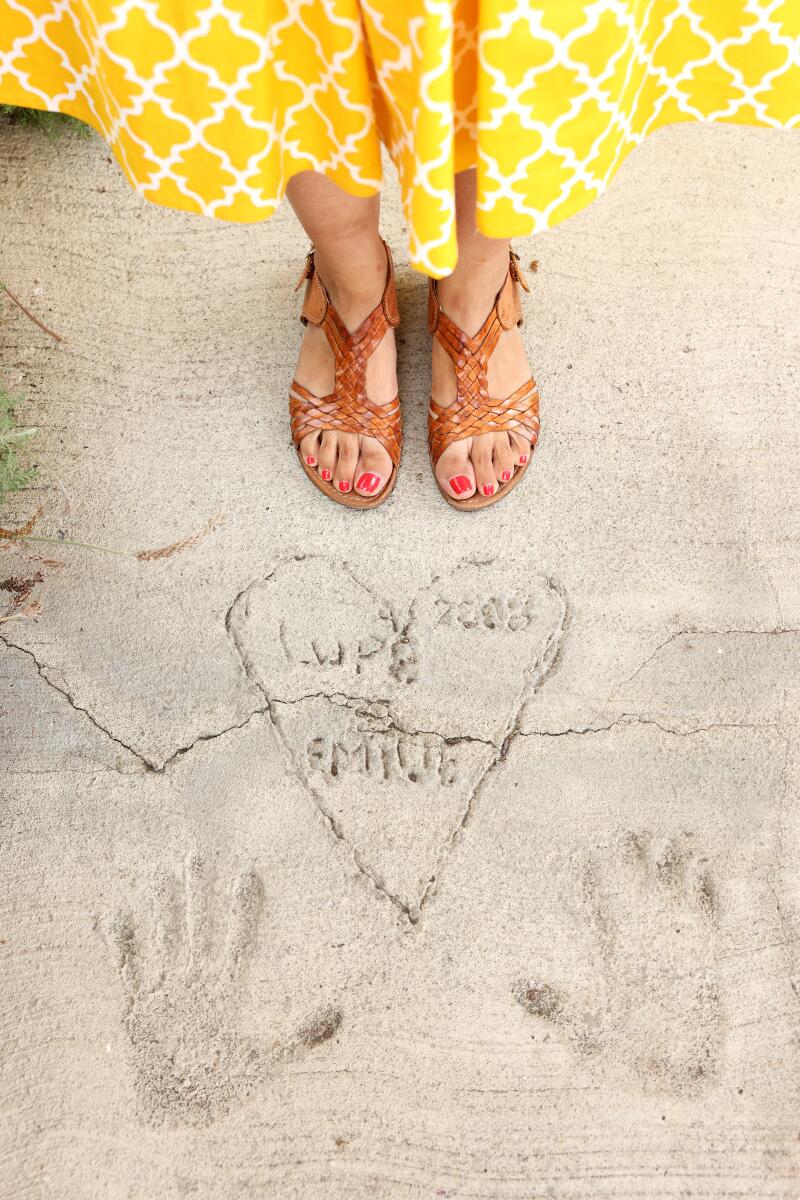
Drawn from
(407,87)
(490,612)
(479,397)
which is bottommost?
(490,612)

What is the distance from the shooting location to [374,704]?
140 centimetres

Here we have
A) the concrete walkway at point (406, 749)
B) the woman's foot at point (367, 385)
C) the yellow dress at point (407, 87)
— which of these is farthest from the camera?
the woman's foot at point (367, 385)

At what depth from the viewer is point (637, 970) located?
4.12ft

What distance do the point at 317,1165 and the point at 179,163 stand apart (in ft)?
4.05

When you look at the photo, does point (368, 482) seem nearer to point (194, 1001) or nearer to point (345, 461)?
point (345, 461)

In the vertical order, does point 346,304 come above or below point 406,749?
above

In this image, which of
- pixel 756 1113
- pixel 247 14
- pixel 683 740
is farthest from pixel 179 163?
pixel 756 1113

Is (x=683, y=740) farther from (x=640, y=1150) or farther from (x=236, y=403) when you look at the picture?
(x=236, y=403)

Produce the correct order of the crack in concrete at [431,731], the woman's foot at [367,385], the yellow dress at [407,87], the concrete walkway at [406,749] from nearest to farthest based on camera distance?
1. the yellow dress at [407,87]
2. the concrete walkway at [406,749]
3. the crack in concrete at [431,731]
4. the woman's foot at [367,385]

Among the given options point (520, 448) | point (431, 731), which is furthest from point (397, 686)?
point (520, 448)

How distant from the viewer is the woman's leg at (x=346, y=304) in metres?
1.24

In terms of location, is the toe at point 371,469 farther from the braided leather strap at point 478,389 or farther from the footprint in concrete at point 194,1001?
the footprint in concrete at point 194,1001

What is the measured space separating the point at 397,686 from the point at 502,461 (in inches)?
16.2

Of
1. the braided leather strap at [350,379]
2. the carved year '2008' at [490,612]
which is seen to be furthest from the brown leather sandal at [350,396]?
the carved year '2008' at [490,612]
